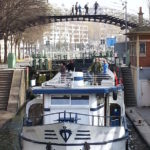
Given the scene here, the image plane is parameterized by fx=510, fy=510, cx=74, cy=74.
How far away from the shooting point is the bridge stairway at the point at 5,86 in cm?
4194

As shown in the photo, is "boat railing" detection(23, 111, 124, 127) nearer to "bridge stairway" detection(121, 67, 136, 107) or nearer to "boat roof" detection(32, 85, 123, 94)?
"boat roof" detection(32, 85, 123, 94)

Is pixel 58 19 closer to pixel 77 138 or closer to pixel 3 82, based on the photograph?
pixel 3 82

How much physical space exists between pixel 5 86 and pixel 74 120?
24905mm

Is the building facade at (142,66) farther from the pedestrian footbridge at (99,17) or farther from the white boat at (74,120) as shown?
the pedestrian footbridge at (99,17)

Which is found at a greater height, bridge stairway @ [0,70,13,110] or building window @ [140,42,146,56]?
building window @ [140,42,146,56]

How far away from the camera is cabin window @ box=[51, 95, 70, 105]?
73.9 feet

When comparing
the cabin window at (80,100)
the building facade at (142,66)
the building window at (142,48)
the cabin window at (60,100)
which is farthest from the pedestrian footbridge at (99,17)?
the cabin window at (80,100)

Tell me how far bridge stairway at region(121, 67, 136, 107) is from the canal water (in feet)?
28.5

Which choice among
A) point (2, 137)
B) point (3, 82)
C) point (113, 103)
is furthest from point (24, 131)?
point (3, 82)

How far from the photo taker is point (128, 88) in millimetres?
45094

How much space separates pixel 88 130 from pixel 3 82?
27.0 metres

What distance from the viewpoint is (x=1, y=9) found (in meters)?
55.1

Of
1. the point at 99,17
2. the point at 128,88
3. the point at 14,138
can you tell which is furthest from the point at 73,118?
the point at 99,17

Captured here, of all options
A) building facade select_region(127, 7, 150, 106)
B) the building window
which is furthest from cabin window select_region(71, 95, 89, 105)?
the building window
